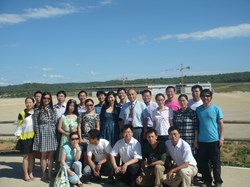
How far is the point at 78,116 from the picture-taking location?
636 cm

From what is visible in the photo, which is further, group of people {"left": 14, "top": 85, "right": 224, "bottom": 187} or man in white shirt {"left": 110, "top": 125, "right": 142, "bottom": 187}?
man in white shirt {"left": 110, "top": 125, "right": 142, "bottom": 187}

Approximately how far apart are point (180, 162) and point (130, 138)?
1.02 m

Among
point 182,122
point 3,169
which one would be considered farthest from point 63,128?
point 182,122

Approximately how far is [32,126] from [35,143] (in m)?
0.35

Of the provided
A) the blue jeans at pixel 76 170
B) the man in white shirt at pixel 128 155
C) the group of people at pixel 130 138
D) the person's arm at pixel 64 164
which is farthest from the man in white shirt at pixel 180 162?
the person's arm at pixel 64 164

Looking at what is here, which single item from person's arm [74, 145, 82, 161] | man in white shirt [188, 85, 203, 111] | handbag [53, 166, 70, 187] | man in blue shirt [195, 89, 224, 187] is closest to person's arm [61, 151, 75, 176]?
handbag [53, 166, 70, 187]

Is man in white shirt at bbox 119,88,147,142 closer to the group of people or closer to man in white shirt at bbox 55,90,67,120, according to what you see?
the group of people

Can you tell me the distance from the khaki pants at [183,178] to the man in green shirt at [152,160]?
21 cm

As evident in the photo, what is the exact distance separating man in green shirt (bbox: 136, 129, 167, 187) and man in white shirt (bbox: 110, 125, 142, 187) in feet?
0.49

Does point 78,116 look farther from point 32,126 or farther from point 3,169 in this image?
point 3,169

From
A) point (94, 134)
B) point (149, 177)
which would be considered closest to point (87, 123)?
point (94, 134)

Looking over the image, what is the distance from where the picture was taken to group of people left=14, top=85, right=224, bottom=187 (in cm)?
549

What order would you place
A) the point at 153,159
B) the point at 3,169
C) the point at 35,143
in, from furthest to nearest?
the point at 3,169, the point at 35,143, the point at 153,159

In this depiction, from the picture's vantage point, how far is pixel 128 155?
227 inches
